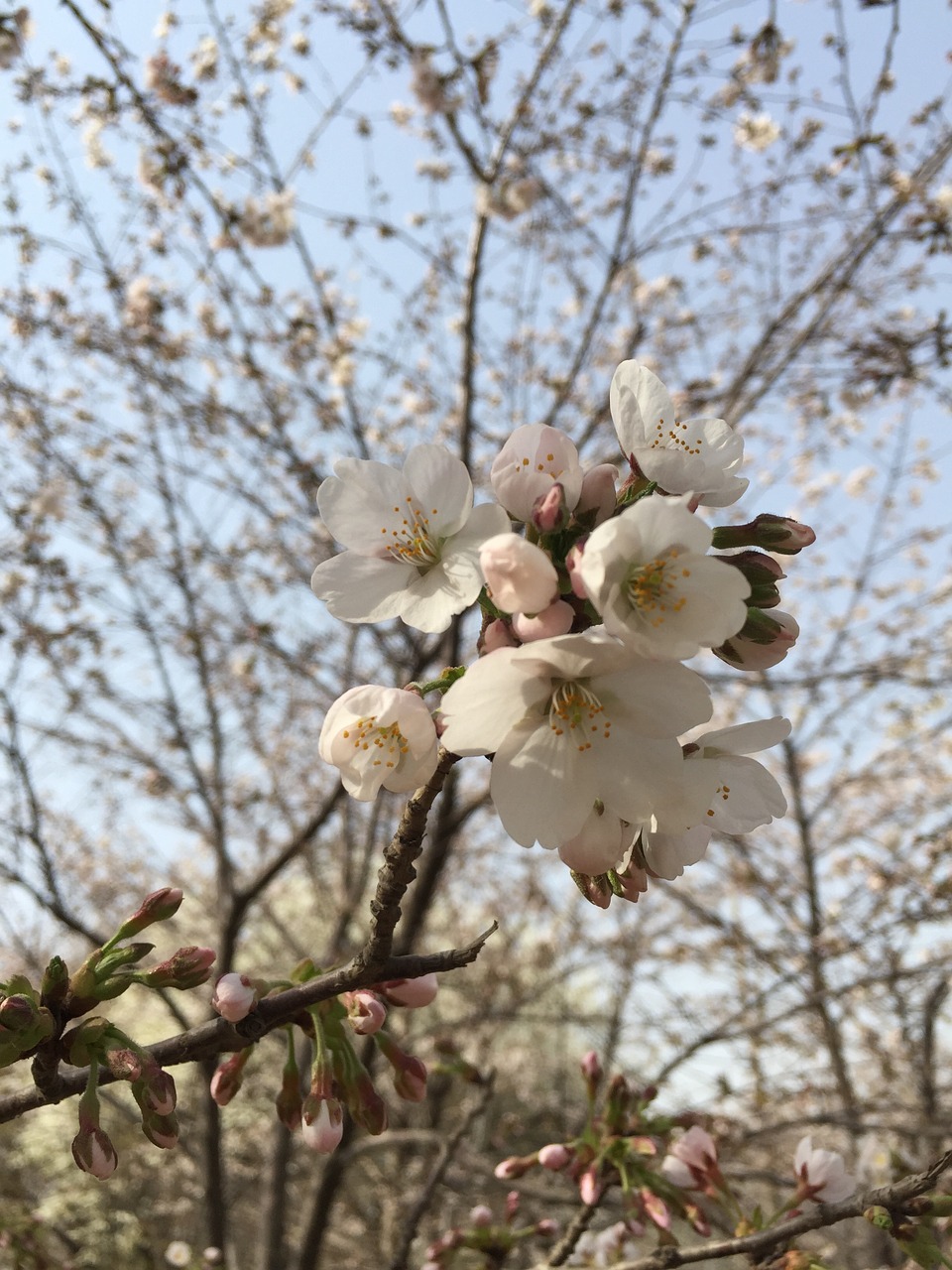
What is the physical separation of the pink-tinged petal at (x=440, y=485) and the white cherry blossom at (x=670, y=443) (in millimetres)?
203

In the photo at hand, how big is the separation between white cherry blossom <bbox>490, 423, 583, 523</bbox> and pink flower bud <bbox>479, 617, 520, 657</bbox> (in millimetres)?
129

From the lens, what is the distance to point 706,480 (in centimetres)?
101

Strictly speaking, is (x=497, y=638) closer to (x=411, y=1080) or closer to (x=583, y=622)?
(x=583, y=622)

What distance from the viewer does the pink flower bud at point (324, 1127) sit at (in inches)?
44.9

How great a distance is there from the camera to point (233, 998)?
40.8 inches

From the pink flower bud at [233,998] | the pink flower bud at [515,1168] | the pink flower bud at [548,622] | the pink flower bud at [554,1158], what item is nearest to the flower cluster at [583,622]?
the pink flower bud at [548,622]

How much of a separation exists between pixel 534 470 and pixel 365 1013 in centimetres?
74

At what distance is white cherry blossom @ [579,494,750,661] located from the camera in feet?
2.62

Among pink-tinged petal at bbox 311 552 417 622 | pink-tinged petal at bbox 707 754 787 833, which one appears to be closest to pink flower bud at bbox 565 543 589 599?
pink-tinged petal at bbox 311 552 417 622

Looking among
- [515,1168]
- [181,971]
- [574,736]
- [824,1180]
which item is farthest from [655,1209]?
[574,736]

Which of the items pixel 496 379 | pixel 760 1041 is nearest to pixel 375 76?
pixel 496 379

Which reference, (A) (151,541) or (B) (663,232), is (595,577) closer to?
(B) (663,232)

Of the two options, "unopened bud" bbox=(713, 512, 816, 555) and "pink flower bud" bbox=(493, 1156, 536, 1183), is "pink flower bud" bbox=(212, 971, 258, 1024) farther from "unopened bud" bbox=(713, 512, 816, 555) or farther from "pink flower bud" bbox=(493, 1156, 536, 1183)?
"pink flower bud" bbox=(493, 1156, 536, 1183)

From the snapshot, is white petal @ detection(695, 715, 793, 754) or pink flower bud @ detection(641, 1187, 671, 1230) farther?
pink flower bud @ detection(641, 1187, 671, 1230)
